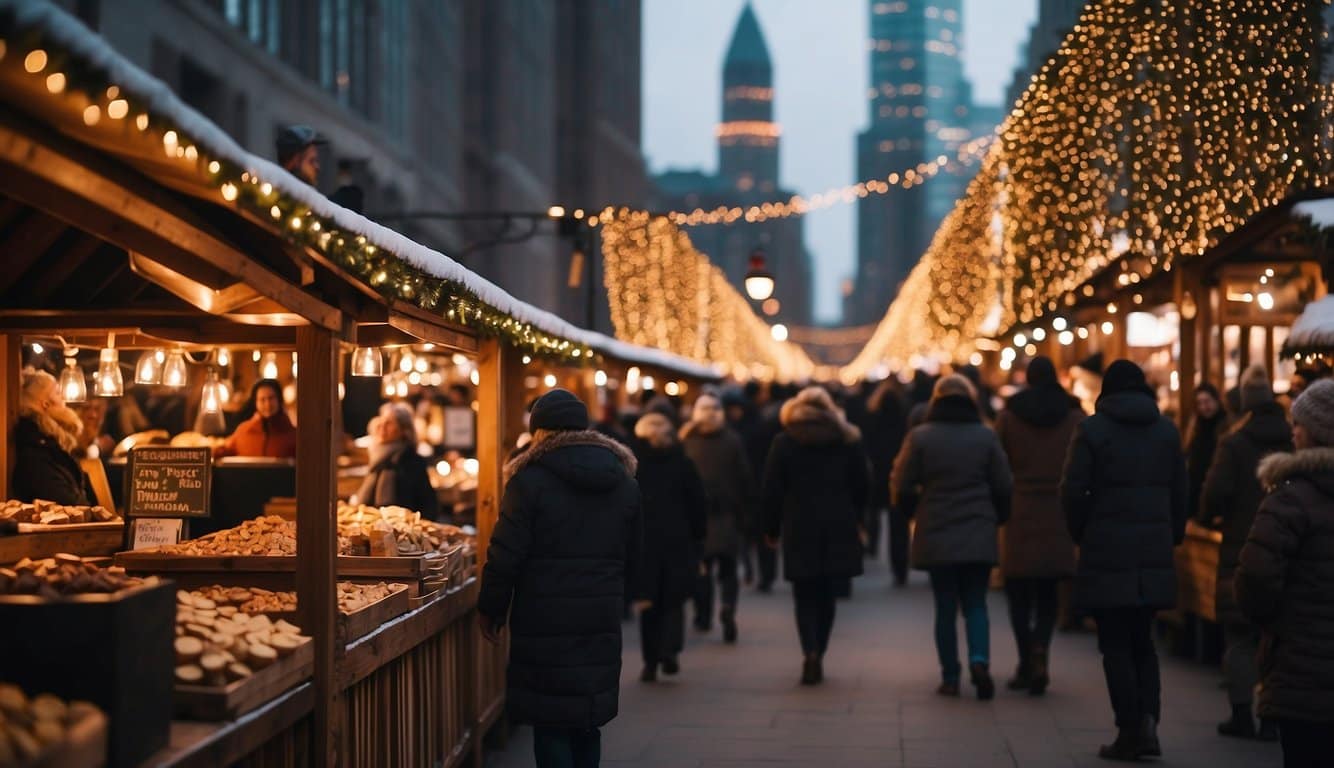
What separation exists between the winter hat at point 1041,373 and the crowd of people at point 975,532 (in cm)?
2

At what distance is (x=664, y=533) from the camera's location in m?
12.3

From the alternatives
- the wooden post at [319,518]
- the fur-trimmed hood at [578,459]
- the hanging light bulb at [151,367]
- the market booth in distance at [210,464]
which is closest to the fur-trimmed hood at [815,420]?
the market booth in distance at [210,464]

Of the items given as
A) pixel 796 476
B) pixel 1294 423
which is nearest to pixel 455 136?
pixel 796 476

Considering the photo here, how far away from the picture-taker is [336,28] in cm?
4906

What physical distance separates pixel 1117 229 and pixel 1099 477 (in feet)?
35.0

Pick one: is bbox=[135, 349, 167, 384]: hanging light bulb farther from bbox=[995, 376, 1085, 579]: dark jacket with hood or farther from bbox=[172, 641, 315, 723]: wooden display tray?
bbox=[995, 376, 1085, 579]: dark jacket with hood

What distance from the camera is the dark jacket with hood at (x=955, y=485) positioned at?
37.4ft

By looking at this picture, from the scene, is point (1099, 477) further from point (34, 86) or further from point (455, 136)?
point (455, 136)

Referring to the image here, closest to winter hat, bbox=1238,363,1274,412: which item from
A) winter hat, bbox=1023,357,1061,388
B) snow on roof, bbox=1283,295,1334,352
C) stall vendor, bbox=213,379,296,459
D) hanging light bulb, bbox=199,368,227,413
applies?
snow on roof, bbox=1283,295,1334,352

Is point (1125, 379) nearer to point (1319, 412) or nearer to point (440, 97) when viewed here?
point (1319, 412)

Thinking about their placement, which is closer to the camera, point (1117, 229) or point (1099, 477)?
point (1099, 477)

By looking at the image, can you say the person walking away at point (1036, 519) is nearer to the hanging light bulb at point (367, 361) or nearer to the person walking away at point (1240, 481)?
the person walking away at point (1240, 481)

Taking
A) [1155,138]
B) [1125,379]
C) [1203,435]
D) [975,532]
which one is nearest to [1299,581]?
[1125,379]

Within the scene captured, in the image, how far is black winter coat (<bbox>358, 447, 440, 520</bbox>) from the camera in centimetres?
1275
